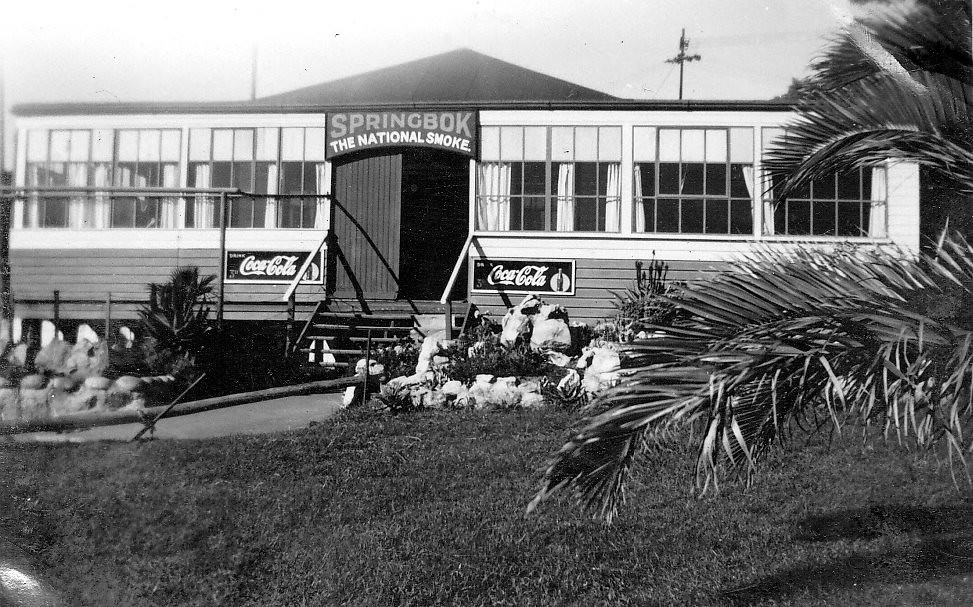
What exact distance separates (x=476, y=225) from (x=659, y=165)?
9.09ft

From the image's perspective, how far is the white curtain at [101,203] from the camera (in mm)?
9594

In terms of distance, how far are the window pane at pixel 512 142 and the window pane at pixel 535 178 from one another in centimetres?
20

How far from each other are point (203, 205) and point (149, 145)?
1.07 metres

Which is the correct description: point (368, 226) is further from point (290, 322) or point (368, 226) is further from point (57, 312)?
point (57, 312)

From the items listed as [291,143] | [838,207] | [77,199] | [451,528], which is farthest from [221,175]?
[838,207]

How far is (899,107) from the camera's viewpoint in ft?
10.8

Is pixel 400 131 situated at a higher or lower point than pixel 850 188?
higher

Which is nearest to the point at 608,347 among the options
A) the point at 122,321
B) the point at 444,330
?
the point at 444,330

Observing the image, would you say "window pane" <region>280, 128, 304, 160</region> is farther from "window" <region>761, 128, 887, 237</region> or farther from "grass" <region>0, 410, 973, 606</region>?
"window" <region>761, 128, 887, 237</region>

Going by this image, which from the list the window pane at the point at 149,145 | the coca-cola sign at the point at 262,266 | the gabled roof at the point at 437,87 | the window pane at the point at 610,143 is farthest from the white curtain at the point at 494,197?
the window pane at the point at 149,145

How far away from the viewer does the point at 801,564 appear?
4.39 metres

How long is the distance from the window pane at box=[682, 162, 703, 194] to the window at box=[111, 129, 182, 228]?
706cm

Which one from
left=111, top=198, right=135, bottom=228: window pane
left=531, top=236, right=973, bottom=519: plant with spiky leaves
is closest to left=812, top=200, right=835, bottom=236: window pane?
left=531, top=236, right=973, bottom=519: plant with spiky leaves

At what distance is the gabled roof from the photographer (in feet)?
34.8
